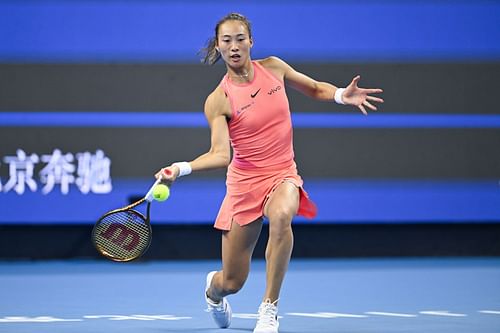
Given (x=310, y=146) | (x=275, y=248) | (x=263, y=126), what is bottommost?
(x=275, y=248)

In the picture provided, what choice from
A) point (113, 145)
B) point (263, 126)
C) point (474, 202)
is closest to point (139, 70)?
point (113, 145)

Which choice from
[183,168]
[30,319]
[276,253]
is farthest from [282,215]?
[30,319]

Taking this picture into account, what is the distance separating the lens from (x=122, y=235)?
571 cm

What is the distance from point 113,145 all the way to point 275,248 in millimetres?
4425

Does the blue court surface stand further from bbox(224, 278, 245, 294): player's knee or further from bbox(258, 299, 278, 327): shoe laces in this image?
bbox(258, 299, 278, 327): shoe laces

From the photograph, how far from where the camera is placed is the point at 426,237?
1074 centimetres

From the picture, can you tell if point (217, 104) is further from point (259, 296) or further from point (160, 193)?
point (259, 296)

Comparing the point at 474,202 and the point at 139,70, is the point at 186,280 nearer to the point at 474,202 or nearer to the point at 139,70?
the point at 139,70

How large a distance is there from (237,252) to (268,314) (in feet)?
1.54

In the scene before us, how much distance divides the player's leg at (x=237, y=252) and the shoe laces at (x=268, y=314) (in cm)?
39

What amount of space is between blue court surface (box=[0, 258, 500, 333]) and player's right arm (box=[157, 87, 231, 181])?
983 mm

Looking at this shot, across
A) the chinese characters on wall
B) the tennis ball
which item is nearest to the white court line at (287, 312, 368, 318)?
the tennis ball

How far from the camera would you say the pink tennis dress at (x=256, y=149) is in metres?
6.05

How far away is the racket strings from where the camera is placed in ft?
18.5
